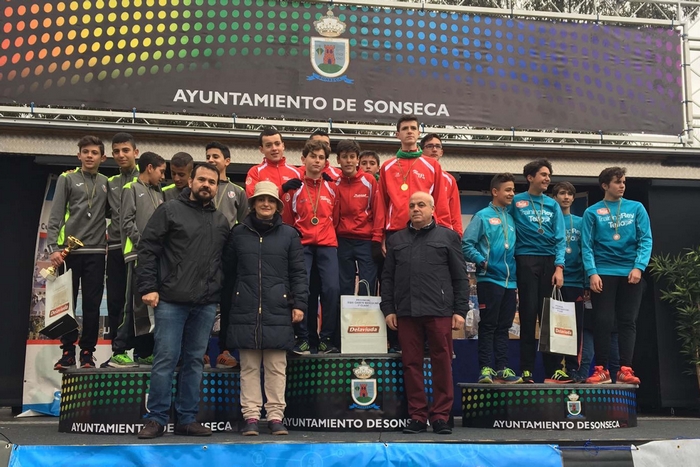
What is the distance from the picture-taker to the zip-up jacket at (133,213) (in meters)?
5.60

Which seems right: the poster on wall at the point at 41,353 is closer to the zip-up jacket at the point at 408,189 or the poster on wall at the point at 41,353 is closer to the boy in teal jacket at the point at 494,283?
the zip-up jacket at the point at 408,189

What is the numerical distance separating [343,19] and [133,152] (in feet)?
8.86

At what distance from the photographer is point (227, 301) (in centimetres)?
547

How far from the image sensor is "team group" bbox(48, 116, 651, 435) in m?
5.26

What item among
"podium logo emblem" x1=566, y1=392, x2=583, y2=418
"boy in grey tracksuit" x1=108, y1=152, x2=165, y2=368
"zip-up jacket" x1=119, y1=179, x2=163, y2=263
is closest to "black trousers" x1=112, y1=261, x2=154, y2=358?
"boy in grey tracksuit" x1=108, y1=152, x2=165, y2=368

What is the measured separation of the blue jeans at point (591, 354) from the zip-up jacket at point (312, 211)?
8.15 ft

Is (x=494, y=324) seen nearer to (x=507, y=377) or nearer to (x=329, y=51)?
(x=507, y=377)

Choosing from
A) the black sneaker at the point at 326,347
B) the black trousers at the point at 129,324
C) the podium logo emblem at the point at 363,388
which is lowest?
the podium logo emblem at the point at 363,388

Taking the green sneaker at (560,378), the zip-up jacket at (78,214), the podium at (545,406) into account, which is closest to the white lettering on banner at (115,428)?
the zip-up jacket at (78,214)

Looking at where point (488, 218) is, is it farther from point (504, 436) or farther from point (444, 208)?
point (504, 436)

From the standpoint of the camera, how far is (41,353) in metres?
7.32

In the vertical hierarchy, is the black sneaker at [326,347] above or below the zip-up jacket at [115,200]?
below

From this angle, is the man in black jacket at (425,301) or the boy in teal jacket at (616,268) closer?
the man in black jacket at (425,301)

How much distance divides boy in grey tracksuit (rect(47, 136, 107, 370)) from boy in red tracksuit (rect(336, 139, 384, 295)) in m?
1.86
